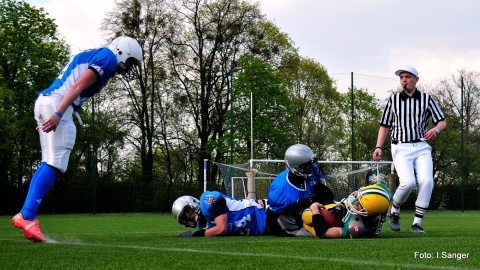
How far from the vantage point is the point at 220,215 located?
27.4 feet

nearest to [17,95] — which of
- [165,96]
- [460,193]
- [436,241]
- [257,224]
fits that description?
[165,96]

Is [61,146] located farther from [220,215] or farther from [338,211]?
[338,211]

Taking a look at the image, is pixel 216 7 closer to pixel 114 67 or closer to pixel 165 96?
pixel 165 96

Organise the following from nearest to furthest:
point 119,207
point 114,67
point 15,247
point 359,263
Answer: point 359,263
point 15,247
point 114,67
point 119,207

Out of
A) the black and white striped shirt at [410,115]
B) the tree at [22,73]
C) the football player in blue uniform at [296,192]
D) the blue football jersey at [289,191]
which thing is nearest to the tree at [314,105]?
the tree at [22,73]

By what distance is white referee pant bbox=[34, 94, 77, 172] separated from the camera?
693 centimetres

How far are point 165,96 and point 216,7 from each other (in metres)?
5.86

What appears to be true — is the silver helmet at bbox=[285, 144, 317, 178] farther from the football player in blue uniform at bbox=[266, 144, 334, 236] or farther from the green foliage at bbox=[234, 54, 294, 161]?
the green foliage at bbox=[234, 54, 294, 161]

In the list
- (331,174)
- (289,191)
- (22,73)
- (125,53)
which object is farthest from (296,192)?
(22,73)

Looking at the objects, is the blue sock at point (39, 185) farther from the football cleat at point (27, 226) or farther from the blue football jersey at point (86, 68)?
the blue football jersey at point (86, 68)

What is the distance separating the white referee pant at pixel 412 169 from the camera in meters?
8.94

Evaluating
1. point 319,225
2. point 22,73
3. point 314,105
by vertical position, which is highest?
point 22,73

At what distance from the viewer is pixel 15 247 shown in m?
6.29

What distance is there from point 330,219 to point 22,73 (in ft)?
108
